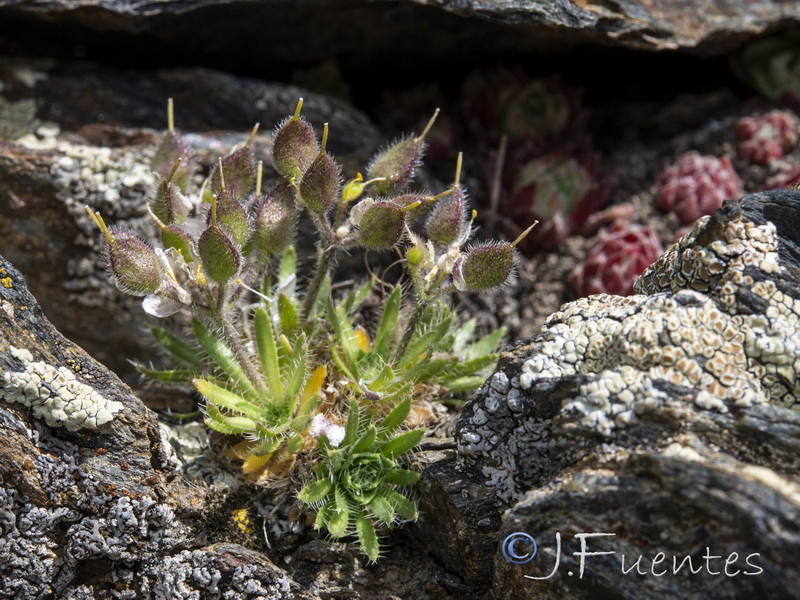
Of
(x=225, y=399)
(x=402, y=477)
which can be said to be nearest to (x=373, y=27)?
(x=225, y=399)

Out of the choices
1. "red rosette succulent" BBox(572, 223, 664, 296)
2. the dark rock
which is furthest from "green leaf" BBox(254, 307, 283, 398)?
"red rosette succulent" BBox(572, 223, 664, 296)

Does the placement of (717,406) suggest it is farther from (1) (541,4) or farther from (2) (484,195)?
(2) (484,195)

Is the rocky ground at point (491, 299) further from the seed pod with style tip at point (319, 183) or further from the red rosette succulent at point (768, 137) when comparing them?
the seed pod with style tip at point (319, 183)

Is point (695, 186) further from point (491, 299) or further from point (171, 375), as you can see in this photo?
point (171, 375)

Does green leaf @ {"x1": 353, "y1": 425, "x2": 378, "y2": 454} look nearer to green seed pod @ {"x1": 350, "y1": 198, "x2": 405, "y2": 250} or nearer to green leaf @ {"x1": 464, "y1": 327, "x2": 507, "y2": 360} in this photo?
green seed pod @ {"x1": 350, "y1": 198, "x2": 405, "y2": 250}

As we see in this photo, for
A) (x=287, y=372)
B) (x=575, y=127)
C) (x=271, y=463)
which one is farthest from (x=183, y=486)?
(x=575, y=127)
